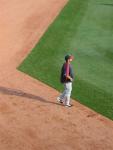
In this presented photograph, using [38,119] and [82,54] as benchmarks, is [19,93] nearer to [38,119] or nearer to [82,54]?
[38,119]

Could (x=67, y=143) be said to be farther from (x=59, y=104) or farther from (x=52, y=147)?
(x=59, y=104)

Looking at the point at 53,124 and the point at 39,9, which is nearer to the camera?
the point at 53,124

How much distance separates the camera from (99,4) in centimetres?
2698

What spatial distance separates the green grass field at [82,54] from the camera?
47.6 feet

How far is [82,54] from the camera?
18.2 m

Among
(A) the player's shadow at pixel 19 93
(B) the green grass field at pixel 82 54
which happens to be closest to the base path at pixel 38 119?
(A) the player's shadow at pixel 19 93

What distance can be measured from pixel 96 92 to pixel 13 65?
435cm

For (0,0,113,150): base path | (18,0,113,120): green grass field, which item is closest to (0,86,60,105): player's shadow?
(0,0,113,150): base path

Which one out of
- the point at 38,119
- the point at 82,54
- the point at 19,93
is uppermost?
the point at 82,54

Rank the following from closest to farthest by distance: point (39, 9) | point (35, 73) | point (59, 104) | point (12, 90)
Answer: point (59, 104)
point (12, 90)
point (35, 73)
point (39, 9)

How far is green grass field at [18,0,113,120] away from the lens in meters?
14.5

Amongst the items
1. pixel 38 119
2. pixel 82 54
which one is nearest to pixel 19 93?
pixel 38 119

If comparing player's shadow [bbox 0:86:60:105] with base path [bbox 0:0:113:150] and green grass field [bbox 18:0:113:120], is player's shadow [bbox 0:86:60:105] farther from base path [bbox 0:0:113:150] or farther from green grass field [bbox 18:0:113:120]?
green grass field [bbox 18:0:113:120]

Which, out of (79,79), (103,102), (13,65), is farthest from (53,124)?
(13,65)
